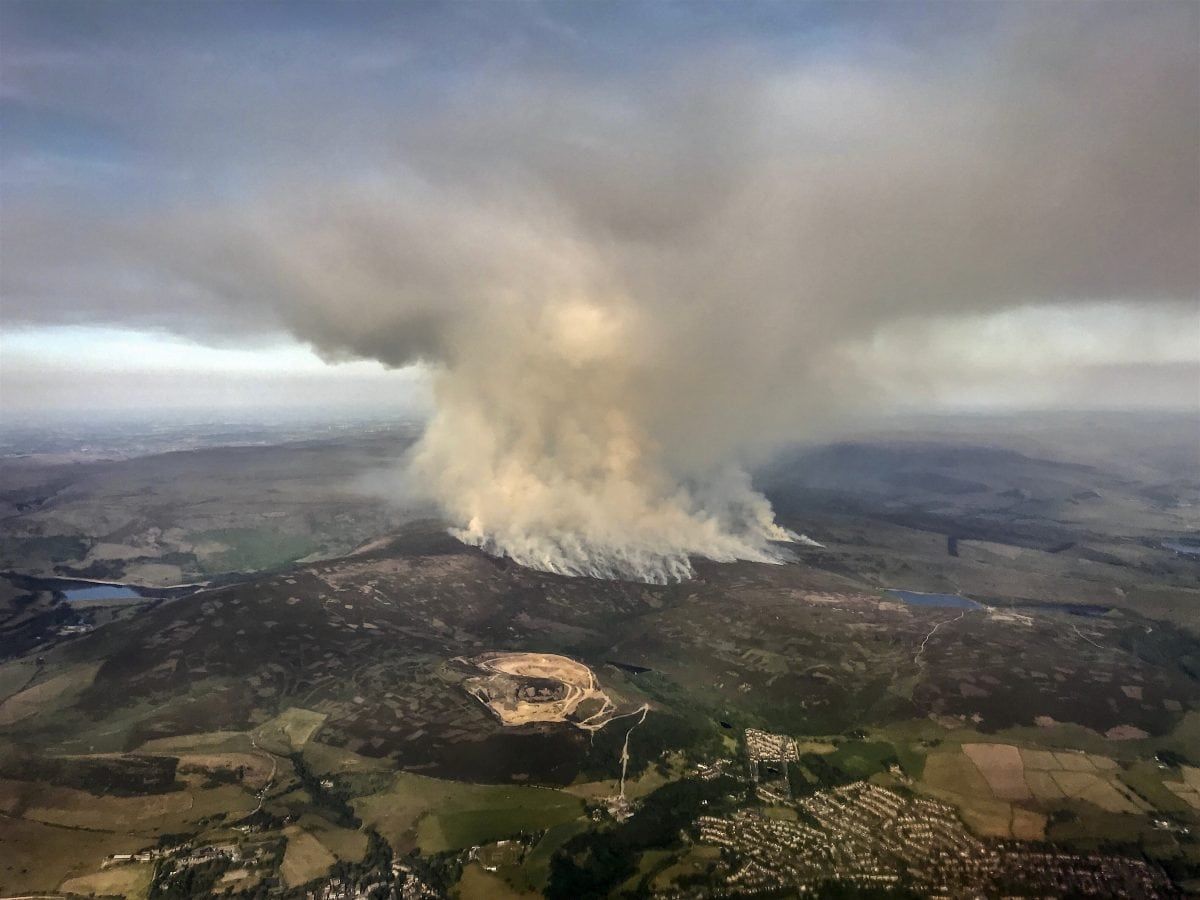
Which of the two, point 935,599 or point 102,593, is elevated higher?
point 935,599

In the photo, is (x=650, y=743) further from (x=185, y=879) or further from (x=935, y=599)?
(x=935, y=599)

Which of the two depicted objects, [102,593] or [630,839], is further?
[102,593]

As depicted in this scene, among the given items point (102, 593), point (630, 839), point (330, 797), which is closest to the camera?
point (630, 839)

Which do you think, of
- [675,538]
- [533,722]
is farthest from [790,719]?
[675,538]

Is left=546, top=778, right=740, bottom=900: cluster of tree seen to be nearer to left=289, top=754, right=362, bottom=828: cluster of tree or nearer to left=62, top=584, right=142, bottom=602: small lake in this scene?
left=289, top=754, right=362, bottom=828: cluster of tree

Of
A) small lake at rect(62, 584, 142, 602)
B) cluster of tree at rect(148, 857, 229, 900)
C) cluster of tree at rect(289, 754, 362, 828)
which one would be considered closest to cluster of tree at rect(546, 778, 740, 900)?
cluster of tree at rect(289, 754, 362, 828)

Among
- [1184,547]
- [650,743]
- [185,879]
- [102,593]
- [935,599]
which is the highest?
→ [1184,547]

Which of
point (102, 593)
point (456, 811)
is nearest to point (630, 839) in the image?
point (456, 811)

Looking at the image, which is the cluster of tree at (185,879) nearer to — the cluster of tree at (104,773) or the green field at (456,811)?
the cluster of tree at (104,773)
